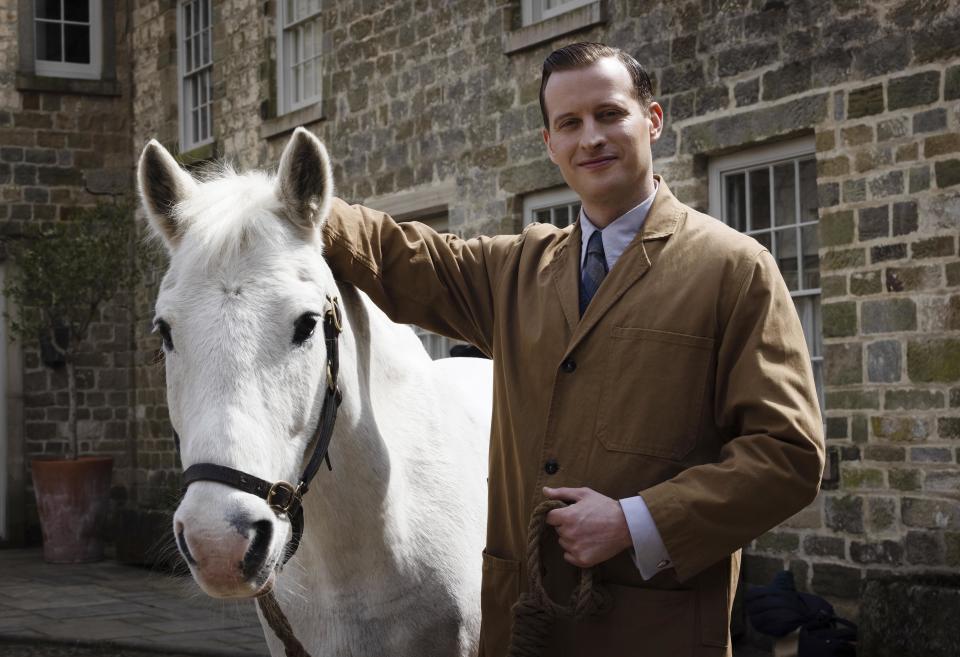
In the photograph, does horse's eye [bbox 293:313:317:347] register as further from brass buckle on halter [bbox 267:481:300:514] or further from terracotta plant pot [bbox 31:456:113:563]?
terracotta plant pot [bbox 31:456:113:563]

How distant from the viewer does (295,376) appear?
2.58 m

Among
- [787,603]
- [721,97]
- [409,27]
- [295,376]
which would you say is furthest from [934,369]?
[409,27]

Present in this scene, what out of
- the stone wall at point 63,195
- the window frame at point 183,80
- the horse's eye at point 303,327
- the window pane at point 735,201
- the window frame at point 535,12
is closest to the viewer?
the horse's eye at point 303,327

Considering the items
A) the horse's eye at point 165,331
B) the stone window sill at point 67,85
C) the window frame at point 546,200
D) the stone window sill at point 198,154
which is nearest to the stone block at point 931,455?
the window frame at point 546,200

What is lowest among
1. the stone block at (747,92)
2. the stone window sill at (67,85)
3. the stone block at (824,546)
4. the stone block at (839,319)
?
the stone block at (824,546)

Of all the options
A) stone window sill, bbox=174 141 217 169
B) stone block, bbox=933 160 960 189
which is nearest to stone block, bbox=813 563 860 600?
stone block, bbox=933 160 960 189

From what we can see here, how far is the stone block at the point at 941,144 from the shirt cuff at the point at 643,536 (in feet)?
16.2

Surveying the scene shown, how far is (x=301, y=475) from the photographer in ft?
8.70

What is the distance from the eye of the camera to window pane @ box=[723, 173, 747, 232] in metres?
8.16

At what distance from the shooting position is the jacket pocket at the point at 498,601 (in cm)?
268

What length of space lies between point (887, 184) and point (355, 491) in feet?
16.1

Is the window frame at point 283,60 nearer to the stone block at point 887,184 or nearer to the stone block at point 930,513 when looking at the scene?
the stone block at point 887,184

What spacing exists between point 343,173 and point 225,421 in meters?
9.41

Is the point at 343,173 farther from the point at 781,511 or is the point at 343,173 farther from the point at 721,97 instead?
the point at 781,511
